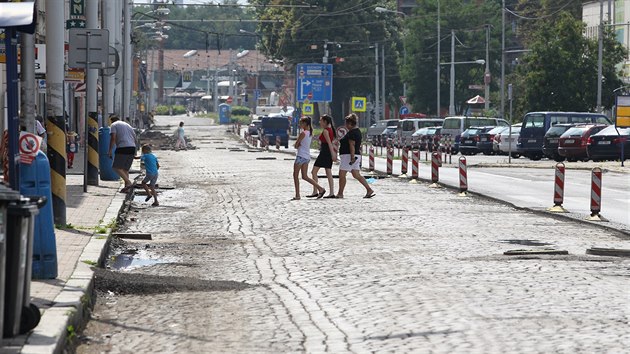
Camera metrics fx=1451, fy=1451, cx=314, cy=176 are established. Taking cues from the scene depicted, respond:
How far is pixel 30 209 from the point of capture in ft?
28.2

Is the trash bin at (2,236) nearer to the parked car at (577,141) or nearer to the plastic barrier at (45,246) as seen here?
the plastic barrier at (45,246)

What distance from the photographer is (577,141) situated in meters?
47.6

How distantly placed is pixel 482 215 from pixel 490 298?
1036 centimetres

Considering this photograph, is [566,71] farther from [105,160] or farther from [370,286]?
[370,286]

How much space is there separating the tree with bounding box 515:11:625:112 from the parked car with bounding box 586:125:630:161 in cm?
2668

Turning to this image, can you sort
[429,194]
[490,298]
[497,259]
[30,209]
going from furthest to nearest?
[429,194] < [497,259] < [490,298] < [30,209]

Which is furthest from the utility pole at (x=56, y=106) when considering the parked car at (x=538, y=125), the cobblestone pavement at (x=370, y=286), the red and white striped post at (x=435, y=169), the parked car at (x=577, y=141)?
the parked car at (x=538, y=125)

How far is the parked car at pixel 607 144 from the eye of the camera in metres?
46.0

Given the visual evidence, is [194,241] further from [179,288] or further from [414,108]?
[414,108]

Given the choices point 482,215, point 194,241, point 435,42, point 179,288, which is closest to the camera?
point 179,288

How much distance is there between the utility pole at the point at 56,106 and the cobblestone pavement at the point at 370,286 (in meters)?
1.04

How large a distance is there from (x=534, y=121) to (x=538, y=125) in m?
0.39

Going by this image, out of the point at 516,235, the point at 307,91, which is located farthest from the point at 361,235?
the point at 307,91

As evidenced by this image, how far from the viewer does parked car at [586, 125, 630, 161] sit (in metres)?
46.0
